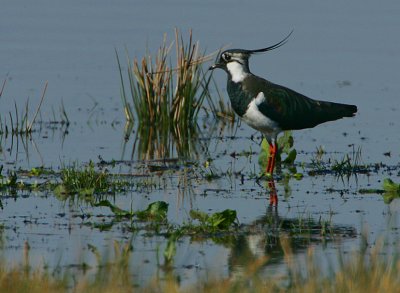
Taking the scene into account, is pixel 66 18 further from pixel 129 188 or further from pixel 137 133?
pixel 129 188

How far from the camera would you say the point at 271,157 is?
37.6ft

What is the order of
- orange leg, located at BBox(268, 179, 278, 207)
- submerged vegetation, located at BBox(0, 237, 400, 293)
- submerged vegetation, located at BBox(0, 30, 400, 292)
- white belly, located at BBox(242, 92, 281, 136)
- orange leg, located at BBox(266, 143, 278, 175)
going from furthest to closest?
white belly, located at BBox(242, 92, 281, 136) < orange leg, located at BBox(266, 143, 278, 175) < orange leg, located at BBox(268, 179, 278, 207) < submerged vegetation, located at BBox(0, 30, 400, 292) < submerged vegetation, located at BBox(0, 237, 400, 293)

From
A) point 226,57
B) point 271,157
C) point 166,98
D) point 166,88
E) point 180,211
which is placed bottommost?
point 180,211

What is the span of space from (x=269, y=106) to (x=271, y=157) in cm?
49

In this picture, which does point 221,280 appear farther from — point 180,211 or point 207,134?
point 207,134

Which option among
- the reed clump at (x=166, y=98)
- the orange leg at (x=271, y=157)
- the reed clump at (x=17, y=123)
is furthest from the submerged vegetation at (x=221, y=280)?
the reed clump at (x=17, y=123)

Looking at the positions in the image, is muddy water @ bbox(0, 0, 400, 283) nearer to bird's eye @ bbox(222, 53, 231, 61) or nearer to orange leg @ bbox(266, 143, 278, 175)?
orange leg @ bbox(266, 143, 278, 175)

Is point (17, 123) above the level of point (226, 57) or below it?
below

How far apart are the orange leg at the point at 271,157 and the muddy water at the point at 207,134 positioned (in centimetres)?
20

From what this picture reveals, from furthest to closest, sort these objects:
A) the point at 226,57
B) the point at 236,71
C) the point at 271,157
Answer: the point at 226,57, the point at 236,71, the point at 271,157

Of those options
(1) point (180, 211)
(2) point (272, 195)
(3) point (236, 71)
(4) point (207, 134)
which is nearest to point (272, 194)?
(2) point (272, 195)

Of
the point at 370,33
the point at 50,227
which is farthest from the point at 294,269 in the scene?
the point at 370,33

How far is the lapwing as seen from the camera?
37.8 ft

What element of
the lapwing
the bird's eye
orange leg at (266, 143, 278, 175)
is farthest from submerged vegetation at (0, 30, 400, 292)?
the bird's eye
